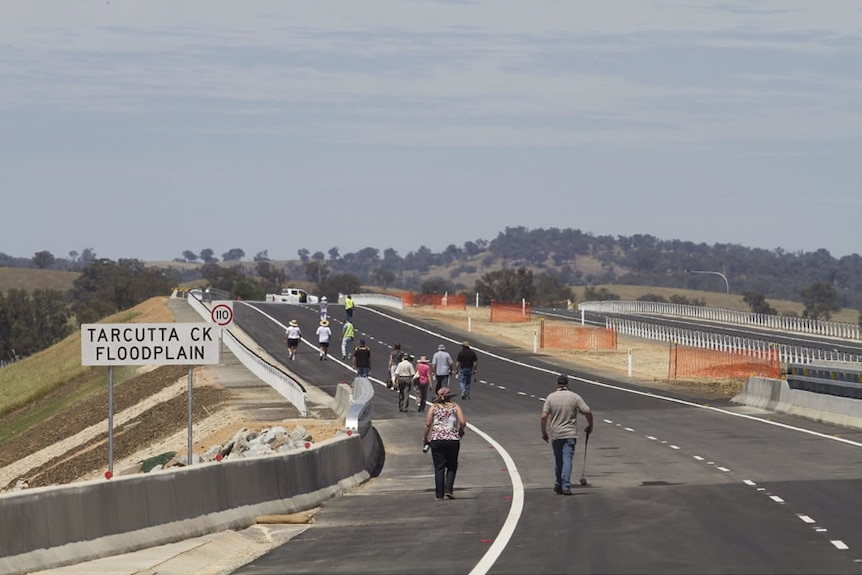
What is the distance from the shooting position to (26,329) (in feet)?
555

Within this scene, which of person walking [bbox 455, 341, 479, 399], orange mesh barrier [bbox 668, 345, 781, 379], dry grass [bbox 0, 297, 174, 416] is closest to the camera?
person walking [bbox 455, 341, 479, 399]

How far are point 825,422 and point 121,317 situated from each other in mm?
85353

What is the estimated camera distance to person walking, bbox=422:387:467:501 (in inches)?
882

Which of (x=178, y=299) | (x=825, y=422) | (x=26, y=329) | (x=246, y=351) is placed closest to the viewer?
(x=825, y=422)

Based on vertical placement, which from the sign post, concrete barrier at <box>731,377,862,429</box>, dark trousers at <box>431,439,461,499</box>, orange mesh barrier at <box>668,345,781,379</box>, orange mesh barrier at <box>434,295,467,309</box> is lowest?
orange mesh barrier at <box>668,345,781,379</box>

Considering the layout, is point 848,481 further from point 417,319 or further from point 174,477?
point 417,319

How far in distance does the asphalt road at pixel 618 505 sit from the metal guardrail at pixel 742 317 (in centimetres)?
6362

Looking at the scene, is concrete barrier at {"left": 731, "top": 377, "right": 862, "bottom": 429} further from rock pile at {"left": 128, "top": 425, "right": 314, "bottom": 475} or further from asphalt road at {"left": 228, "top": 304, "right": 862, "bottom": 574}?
rock pile at {"left": 128, "top": 425, "right": 314, "bottom": 475}

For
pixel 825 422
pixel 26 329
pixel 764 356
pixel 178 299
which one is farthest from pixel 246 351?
pixel 26 329

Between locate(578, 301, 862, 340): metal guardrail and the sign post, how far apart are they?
82875 mm

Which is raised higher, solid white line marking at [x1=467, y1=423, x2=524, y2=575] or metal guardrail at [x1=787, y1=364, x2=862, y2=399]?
metal guardrail at [x1=787, y1=364, x2=862, y2=399]

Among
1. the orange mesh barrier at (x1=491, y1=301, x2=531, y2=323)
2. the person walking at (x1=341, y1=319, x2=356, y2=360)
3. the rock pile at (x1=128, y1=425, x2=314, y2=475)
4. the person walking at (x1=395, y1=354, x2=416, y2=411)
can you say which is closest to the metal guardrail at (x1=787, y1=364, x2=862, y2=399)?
the person walking at (x1=395, y1=354, x2=416, y2=411)

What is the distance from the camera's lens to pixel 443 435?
2241 centimetres

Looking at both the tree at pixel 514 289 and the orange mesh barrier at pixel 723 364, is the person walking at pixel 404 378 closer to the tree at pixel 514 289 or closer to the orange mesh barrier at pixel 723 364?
the orange mesh barrier at pixel 723 364
